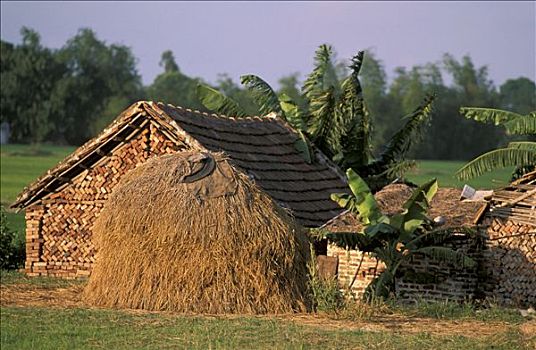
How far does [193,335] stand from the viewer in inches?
495

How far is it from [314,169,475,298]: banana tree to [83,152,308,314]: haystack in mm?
1167

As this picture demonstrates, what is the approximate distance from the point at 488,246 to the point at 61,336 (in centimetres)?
812

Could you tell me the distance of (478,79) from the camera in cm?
9062

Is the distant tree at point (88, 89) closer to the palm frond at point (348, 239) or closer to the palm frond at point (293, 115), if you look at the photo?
the palm frond at point (293, 115)

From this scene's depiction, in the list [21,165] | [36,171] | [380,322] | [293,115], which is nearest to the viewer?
[380,322]

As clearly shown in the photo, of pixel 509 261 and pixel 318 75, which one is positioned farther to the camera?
pixel 318 75

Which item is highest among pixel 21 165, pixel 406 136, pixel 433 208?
pixel 21 165

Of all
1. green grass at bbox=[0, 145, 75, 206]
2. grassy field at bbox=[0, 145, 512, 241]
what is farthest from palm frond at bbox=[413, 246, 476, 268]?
green grass at bbox=[0, 145, 75, 206]

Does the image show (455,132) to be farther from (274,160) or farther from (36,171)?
(274,160)

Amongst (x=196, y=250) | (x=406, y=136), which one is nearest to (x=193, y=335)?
(x=196, y=250)

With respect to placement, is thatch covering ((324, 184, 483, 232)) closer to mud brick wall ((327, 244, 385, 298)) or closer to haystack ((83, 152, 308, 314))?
mud brick wall ((327, 244, 385, 298))

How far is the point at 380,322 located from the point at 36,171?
42532mm

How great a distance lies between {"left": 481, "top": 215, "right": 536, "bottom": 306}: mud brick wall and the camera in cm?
1731

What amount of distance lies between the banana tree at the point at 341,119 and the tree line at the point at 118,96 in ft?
152
